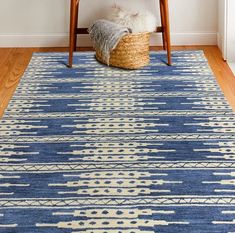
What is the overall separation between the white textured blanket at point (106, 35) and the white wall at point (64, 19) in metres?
0.37

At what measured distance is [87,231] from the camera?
1.90 m

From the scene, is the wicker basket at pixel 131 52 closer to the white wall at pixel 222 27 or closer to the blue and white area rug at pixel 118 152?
the blue and white area rug at pixel 118 152

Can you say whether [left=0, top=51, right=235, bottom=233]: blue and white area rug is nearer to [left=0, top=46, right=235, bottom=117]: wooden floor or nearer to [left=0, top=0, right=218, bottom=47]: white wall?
[left=0, top=46, right=235, bottom=117]: wooden floor

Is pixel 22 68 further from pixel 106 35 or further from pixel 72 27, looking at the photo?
pixel 106 35

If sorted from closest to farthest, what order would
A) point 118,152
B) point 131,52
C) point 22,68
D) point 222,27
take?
point 118,152
point 131,52
point 22,68
point 222,27

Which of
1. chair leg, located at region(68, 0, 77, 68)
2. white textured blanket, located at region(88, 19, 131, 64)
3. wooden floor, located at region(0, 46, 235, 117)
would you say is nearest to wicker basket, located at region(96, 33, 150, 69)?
white textured blanket, located at region(88, 19, 131, 64)

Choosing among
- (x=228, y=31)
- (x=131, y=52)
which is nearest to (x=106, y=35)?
(x=131, y=52)

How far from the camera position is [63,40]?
155 inches

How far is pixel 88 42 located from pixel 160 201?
2.08 metres

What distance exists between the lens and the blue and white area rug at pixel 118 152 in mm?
1977

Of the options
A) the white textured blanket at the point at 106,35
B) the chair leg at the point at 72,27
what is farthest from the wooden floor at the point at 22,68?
the white textured blanket at the point at 106,35

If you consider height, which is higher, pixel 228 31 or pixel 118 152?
pixel 228 31

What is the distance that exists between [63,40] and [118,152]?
170 cm

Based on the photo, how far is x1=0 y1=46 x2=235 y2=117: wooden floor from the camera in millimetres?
3103
